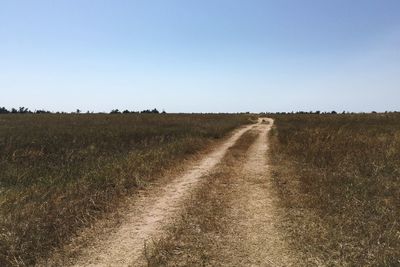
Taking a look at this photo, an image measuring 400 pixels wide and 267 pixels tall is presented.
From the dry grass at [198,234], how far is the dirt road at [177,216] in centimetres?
15

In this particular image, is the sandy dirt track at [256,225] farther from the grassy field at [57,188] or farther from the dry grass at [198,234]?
the grassy field at [57,188]

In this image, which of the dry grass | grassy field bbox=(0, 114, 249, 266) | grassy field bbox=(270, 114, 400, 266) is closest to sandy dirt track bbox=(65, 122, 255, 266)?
the dry grass

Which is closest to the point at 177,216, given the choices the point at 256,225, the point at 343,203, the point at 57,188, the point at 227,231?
the point at 227,231

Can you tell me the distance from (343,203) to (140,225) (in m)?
4.07

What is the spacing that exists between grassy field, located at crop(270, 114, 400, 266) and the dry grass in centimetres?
123

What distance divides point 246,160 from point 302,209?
23.6 feet

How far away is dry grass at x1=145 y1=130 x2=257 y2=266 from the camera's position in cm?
585

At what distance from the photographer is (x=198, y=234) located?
6902 mm

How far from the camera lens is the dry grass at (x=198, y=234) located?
5852 mm

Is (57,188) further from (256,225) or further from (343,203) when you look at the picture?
(343,203)

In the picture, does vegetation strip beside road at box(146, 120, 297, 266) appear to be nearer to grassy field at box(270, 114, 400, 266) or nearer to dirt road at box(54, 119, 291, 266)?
dirt road at box(54, 119, 291, 266)

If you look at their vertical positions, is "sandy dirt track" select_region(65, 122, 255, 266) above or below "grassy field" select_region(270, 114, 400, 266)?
below

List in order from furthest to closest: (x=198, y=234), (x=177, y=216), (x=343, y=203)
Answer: (x=343, y=203) → (x=177, y=216) → (x=198, y=234)

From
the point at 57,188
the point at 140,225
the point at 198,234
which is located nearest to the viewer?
the point at 198,234
